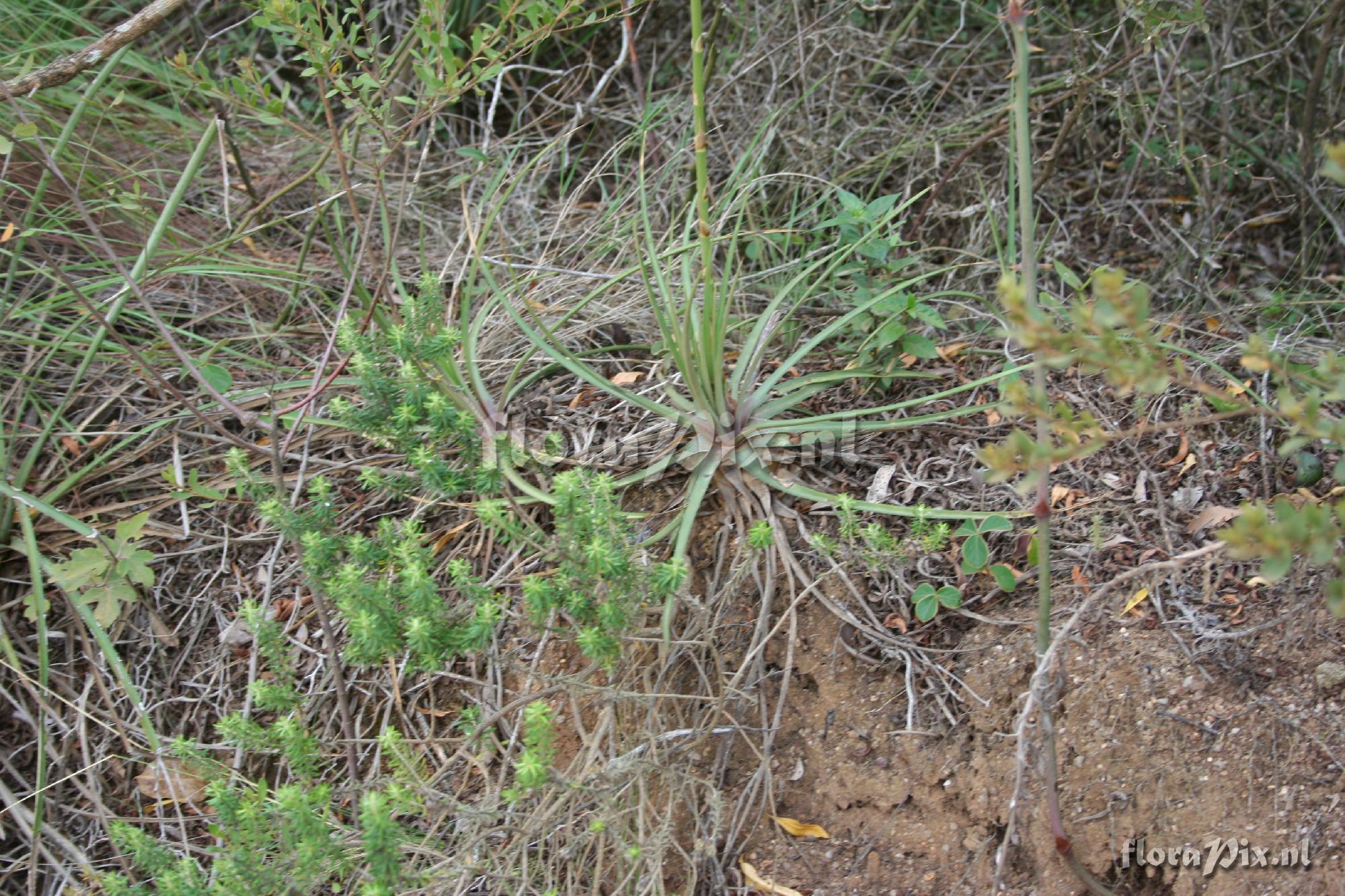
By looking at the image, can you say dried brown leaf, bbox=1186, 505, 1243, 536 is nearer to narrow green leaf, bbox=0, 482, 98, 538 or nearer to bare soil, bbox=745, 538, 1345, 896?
bare soil, bbox=745, 538, 1345, 896

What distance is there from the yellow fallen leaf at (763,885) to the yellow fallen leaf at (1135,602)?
0.74 m

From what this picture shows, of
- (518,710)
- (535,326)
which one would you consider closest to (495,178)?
(535,326)

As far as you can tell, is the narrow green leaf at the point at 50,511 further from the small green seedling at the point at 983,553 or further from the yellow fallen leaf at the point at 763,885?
Result: the small green seedling at the point at 983,553

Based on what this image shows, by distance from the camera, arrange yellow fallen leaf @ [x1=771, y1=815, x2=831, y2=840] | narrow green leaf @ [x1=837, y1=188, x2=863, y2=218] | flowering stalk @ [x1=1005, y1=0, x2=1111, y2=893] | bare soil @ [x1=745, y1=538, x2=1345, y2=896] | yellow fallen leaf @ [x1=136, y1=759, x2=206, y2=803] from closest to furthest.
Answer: flowering stalk @ [x1=1005, y1=0, x2=1111, y2=893] → bare soil @ [x1=745, y1=538, x2=1345, y2=896] → yellow fallen leaf @ [x1=771, y1=815, x2=831, y2=840] → yellow fallen leaf @ [x1=136, y1=759, x2=206, y2=803] → narrow green leaf @ [x1=837, y1=188, x2=863, y2=218]

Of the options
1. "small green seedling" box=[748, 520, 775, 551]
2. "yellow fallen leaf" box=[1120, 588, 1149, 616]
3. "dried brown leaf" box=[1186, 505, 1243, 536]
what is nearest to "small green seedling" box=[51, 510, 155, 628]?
"small green seedling" box=[748, 520, 775, 551]

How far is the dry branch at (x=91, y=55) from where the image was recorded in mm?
2256

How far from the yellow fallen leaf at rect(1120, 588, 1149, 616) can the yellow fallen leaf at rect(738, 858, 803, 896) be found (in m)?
0.74

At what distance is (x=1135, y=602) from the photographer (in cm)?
184

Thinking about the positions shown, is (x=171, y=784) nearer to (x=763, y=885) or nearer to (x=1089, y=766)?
(x=763, y=885)

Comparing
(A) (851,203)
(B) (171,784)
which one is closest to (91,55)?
(B) (171,784)

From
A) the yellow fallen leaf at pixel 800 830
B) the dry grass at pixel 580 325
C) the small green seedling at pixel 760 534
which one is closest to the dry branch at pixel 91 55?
the dry grass at pixel 580 325

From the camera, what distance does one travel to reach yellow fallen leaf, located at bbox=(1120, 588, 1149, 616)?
72.4 inches

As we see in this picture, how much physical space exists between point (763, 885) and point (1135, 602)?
2.63ft

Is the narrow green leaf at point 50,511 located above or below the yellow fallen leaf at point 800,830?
above
